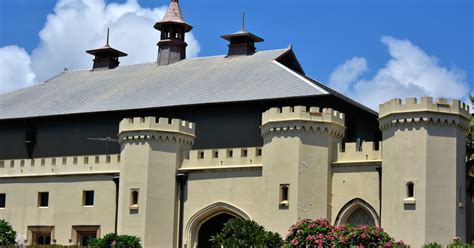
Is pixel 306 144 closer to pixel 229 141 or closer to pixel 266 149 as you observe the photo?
pixel 266 149

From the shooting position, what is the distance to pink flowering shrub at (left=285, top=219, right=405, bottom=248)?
37000 millimetres

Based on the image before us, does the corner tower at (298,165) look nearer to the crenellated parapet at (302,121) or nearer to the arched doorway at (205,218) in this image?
the crenellated parapet at (302,121)

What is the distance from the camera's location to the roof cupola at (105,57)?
64.6 meters

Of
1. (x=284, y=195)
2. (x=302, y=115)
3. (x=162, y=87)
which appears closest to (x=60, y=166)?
(x=162, y=87)

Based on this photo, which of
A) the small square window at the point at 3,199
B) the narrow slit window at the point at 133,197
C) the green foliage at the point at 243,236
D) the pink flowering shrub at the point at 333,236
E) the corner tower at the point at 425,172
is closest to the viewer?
the pink flowering shrub at the point at 333,236

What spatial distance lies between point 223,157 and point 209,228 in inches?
156

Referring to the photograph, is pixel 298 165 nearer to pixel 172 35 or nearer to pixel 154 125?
pixel 154 125

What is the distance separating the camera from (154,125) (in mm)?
45875

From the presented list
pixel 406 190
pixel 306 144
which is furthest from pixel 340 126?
pixel 406 190

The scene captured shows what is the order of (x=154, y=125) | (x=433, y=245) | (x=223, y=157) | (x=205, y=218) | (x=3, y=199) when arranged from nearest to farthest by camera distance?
(x=433, y=245), (x=223, y=157), (x=205, y=218), (x=154, y=125), (x=3, y=199)

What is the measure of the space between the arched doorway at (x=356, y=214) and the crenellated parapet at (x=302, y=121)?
333 cm

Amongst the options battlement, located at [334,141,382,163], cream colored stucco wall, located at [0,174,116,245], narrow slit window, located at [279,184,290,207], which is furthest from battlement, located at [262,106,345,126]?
cream colored stucco wall, located at [0,174,116,245]

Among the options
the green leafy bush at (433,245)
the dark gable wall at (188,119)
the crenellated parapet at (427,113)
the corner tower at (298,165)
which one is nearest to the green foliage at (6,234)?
the dark gable wall at (188,119)

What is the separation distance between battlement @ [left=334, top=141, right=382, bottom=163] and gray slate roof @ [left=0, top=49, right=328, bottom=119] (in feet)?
15.0
